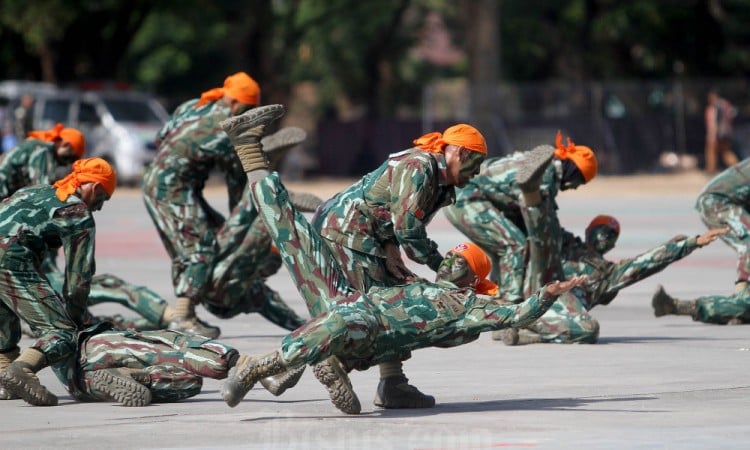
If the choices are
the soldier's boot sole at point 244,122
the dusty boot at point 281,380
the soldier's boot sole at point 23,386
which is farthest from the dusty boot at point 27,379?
the soldier's boot sole at point 244,122

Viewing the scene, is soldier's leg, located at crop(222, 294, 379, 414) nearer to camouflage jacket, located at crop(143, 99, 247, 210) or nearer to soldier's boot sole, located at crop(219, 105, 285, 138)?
soldier's boot sole, located at crop(219, 105, 285, 138)

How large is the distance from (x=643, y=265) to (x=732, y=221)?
A: 1.11 meters

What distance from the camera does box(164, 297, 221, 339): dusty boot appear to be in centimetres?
1168

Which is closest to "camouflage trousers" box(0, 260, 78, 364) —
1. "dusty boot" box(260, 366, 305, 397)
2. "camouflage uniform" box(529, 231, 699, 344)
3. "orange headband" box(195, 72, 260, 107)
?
"dusty boot" box(260, 366, 305, 397)

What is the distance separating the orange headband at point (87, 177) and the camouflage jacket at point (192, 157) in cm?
297

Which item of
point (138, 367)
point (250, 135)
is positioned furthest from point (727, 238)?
point (138, 367)

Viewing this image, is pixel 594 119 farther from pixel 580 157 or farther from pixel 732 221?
pixel 580 157

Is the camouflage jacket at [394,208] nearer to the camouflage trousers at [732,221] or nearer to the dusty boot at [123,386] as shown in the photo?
the dusty boot at [123,386]

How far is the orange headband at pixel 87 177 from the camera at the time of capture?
29.7ft

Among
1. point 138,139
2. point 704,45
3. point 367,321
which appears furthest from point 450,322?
point 704,45

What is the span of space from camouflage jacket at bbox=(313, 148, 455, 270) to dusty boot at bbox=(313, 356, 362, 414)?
31.4 inches

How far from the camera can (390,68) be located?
5169 cm

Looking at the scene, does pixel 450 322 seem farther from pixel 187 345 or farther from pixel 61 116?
pixel 61 116

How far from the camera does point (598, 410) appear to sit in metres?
8.18
